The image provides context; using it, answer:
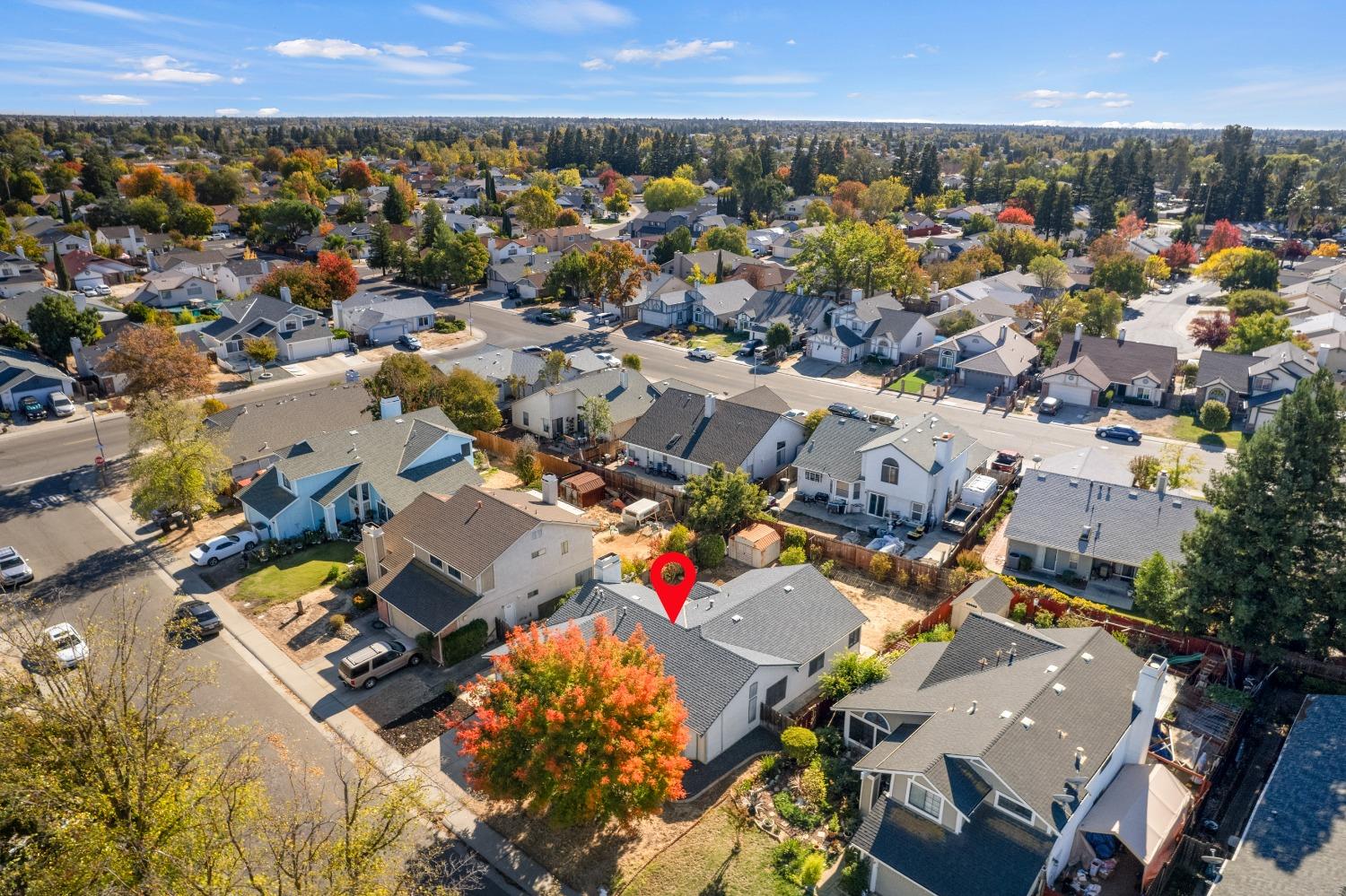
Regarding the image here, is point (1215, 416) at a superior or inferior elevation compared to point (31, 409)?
superior

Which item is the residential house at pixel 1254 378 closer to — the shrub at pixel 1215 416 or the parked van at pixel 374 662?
the shrub at pixel 1215 416

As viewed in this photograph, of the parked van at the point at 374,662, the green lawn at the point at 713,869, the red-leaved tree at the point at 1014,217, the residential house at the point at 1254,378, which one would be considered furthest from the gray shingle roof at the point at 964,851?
the red-leaved tree at the point at 1014,217

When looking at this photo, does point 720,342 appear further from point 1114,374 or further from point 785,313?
point 1114,374

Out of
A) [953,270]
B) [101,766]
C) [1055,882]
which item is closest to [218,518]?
[101,766]

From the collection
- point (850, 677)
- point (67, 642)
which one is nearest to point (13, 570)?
point (67, 642)

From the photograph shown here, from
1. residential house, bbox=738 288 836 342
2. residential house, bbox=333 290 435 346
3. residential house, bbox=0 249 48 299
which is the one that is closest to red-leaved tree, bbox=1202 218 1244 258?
residential house, bbox=738 288 836 342

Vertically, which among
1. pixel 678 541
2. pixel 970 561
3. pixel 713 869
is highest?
pixel 970 561
